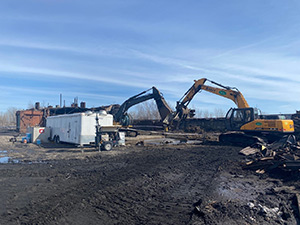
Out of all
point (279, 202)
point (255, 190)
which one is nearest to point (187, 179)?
point (255, 190)

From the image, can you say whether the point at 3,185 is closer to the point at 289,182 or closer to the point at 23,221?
the point at 23,221

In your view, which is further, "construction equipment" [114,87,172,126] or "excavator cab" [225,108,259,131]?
"construction equipment" [114,87,172,126]

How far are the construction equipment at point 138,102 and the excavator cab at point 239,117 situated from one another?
27.0ft

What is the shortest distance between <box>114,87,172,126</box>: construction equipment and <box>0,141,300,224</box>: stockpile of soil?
51.8ft

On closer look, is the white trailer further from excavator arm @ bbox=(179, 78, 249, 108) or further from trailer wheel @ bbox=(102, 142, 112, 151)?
excavator arm @ bbox=(179, 78, 249, 108)

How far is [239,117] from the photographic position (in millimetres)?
19766

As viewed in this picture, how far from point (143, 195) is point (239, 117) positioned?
14513 millimetres

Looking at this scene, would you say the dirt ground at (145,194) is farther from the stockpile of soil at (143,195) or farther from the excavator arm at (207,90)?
the excavator arm at (207,90)

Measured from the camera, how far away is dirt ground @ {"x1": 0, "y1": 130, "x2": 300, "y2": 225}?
18.3ft

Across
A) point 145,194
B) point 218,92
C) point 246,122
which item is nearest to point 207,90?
point 218,92

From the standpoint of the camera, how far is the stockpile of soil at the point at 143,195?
5.57 m

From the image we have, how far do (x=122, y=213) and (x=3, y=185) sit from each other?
15.3 ft

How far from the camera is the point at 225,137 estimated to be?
20.2 m

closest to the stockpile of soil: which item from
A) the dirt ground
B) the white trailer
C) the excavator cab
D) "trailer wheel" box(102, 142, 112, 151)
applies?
the dirt ground
